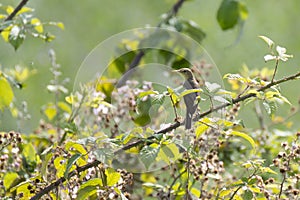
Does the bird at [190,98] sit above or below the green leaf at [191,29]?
below

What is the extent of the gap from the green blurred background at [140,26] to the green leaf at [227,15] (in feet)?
4.85

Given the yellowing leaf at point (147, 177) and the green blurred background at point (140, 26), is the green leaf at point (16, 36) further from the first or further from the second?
the green blurred background at point (140, 26)

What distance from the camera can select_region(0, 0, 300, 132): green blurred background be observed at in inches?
166

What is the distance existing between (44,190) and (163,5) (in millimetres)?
3606

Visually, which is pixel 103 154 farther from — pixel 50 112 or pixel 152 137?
pixel 50 112

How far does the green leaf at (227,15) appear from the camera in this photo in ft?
8.33

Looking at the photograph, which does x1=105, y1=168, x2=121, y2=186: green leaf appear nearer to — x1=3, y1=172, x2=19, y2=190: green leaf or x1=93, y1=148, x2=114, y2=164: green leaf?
x1=93, y1=148, x2=114, y2=164: green leaf

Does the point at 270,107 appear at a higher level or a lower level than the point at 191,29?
lower

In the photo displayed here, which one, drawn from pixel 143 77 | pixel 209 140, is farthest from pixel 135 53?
pixel 209 140

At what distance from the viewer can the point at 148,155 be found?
133 cm

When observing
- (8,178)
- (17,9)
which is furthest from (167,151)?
(17,9)

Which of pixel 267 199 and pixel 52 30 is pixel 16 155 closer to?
pixel 267 199

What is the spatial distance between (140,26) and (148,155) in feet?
10.7

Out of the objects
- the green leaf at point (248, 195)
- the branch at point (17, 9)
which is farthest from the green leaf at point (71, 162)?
the branch at point (17, 9)
